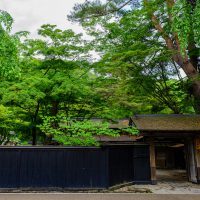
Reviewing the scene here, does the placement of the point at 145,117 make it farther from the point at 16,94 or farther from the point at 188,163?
the point at 16,94

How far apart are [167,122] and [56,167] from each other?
6.94 m

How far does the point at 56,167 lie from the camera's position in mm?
10922

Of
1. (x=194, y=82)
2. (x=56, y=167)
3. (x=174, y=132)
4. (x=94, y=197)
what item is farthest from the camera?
(x=194, y=82)

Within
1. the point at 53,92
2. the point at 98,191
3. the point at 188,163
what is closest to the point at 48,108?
the point at 53,92

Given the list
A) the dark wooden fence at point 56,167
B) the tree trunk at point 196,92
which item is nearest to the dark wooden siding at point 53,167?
the dark wooden fence at point 56,167

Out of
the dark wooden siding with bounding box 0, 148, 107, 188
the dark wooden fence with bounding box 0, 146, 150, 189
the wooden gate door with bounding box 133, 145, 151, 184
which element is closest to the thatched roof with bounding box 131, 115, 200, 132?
the wooden gate door with bounding box 133, 145, 151, 184

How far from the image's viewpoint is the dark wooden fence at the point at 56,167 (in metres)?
10.7

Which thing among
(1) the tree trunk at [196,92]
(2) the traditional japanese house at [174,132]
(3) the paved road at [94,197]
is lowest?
(3) the paved road at [94,197]

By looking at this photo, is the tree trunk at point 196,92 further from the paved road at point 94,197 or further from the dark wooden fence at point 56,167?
the dark wooden fence at point 56,167

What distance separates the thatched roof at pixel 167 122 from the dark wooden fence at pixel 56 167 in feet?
9.95

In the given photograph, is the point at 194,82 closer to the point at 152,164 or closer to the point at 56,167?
the point at 152,164

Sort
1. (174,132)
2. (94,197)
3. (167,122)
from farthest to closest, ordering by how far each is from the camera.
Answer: (167,122) → (174,132) → (94,197)

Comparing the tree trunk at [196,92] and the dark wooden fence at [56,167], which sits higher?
the tree trunk at [196,92]

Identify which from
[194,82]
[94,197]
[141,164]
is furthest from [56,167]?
[194,82]
